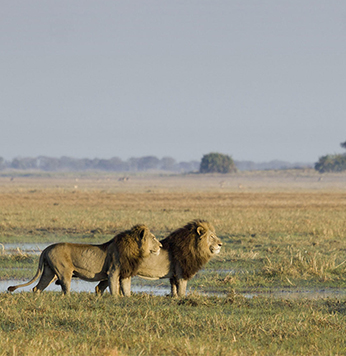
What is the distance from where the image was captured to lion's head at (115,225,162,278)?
9.47m

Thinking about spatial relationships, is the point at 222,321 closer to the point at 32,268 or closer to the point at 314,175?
the point at 32,268

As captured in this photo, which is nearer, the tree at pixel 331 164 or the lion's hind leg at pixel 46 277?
the lion's hind leg at pixel 46 277

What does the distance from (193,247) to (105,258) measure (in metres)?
1.28

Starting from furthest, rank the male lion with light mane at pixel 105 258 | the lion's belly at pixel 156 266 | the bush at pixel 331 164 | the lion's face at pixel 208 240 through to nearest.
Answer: the bush at pixel 331 164 → the lion's face at pixel 208 240 → the lion's belly at pixel 156 266 → the male lion with light mane at pixel 105 258

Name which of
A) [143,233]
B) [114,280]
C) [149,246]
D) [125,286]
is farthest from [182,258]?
[114,280]

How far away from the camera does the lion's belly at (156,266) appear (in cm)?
971

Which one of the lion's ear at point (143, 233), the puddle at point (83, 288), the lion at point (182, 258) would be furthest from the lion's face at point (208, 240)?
the puddle at point (83, 288)

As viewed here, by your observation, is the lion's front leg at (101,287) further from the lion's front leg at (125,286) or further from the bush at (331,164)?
the bush at (331,164)

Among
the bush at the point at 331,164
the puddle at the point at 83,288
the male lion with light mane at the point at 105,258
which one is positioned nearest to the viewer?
the male lion with light mane at the point at 105,258

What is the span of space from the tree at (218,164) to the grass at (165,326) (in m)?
112

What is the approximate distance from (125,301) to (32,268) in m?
5.61

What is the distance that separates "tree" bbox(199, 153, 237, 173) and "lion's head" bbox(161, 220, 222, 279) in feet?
365

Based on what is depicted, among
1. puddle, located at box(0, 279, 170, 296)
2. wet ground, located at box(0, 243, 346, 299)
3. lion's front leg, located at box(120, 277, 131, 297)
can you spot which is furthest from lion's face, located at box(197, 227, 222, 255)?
puddle, located at box(0, 279, 170, 296)

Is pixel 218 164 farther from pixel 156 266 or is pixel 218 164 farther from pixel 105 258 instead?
pixel 105 258
